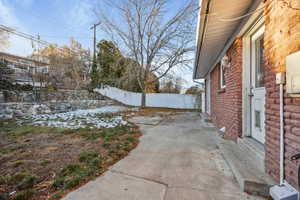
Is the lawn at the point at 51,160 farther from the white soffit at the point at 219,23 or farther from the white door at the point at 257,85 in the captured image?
the white soffit at the point at 219,23

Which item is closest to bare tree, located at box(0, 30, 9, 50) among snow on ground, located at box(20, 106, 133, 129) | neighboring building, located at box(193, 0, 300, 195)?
snow on ground, located at box(20, 106, 133, 129)

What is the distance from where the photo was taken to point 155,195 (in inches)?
60.3

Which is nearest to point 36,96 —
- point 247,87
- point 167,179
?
point 167,179

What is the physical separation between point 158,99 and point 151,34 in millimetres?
5869

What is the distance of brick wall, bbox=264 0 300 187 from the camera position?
1.27m

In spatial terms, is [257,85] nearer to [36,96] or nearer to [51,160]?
[51,160]

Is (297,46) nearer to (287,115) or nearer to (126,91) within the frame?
(287,115)

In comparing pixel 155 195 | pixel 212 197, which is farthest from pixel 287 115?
pixel 155 195

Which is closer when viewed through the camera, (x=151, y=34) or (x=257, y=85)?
(x=257, y=85)

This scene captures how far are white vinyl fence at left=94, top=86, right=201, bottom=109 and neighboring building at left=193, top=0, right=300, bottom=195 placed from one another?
29.0ft

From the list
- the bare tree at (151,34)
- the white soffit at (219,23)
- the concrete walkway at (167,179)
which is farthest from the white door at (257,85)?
the bare tree at (151,34)

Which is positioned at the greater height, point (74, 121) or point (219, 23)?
point (219, 23)

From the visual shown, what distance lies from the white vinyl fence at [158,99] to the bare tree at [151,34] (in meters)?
2.52

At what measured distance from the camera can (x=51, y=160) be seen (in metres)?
2.40
